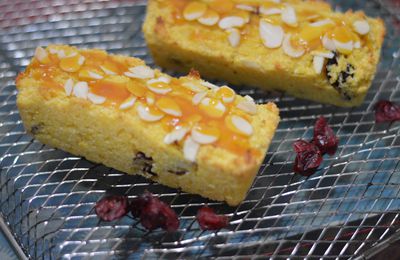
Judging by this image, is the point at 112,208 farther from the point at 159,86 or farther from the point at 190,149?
the point at 159,86

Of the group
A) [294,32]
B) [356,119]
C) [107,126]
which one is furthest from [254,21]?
[107,126]

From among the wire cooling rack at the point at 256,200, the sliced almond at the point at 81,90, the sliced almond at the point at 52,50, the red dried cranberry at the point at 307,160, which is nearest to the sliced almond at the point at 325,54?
the wire cooling rack at the point at 256,200

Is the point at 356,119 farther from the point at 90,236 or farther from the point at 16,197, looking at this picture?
the point at 16,197

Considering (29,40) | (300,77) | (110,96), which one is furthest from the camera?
(29,40)

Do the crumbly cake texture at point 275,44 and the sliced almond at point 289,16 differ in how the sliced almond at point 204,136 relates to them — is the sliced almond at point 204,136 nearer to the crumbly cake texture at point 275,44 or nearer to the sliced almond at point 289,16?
the crumbly cake texture at point 275,44

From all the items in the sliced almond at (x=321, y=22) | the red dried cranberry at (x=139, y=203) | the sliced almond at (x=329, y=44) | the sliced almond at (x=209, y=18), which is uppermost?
the sliced almond at (x=321, y=22)

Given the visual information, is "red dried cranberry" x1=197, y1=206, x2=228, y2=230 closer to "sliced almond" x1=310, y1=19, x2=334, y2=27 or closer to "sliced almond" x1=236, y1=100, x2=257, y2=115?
"sliced almond" x1=236, y1=100, x2=257, y2=115
